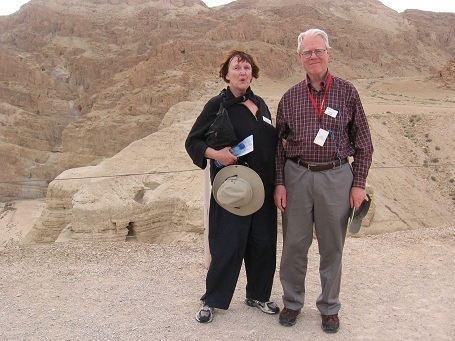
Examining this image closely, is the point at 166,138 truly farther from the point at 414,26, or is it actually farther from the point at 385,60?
the point at 414,26

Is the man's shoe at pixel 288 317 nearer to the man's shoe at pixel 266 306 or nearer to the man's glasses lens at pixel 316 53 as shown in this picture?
the man's shoe at pixel 266 306

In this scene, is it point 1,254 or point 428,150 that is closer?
point 1,254

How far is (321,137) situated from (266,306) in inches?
60.6

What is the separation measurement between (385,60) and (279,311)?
41.7 metres

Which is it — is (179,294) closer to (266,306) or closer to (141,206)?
(266,306)

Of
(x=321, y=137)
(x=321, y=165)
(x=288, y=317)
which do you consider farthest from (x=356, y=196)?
(x=288, y=317)

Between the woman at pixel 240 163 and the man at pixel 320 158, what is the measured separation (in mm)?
129

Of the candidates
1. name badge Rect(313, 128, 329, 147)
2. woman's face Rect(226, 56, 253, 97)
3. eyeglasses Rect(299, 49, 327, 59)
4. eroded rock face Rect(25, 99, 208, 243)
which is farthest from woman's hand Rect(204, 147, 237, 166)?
eroded rock face Rect(25, 99, 208, 243)

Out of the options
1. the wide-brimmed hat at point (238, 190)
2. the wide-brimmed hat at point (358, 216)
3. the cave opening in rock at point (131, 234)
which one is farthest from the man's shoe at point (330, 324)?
the cave opening in rock at point (131, 234)

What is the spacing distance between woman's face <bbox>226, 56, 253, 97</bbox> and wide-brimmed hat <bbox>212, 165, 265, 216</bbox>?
2.00ft

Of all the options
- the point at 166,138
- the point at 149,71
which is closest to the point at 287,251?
the point at 166,138

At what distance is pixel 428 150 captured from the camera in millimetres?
15930

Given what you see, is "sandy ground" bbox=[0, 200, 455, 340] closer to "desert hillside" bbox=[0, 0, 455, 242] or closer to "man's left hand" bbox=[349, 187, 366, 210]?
"man's left hand" bbox=[349, 187, 366, 210]

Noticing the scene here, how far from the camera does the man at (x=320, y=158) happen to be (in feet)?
11.3
